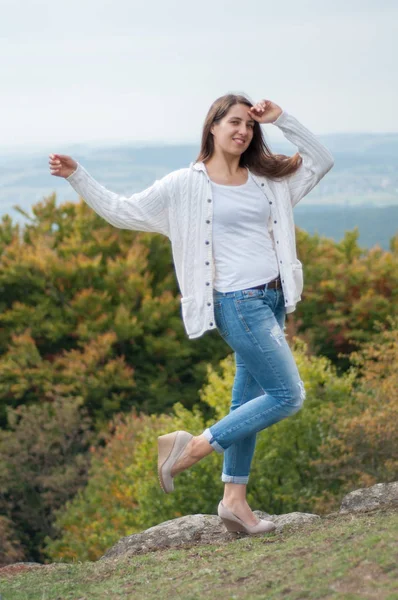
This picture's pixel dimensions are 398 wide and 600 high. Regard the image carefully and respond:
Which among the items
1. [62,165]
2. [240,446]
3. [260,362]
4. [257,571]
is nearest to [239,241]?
[260,362]

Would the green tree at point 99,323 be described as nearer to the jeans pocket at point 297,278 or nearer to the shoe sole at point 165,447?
the shoe sole at point 165,447

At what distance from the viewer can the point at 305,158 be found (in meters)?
5.33

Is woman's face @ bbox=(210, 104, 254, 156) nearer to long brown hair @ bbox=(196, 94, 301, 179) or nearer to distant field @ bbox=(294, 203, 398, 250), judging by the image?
long brown hair @ bbox=(196, 94, 301, 179)

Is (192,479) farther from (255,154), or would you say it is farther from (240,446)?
(255,154)

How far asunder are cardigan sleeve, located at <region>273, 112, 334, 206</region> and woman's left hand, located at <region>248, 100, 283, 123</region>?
0.12m

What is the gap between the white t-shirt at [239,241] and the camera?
5043mm

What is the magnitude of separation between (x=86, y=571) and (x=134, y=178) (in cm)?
5724

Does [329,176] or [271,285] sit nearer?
[271,285]

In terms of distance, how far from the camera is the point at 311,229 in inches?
1362

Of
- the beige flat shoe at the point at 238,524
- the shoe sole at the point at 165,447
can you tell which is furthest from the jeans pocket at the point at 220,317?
the beige flat shoe at the point at 238,524

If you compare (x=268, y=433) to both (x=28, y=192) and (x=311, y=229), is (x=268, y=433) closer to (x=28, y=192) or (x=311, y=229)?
(x=311, y=229)

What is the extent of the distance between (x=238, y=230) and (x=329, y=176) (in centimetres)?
5807

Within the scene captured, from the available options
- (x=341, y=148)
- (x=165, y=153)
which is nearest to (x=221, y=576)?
(x=341, y=148)

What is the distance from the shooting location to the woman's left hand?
5074 mm
